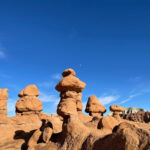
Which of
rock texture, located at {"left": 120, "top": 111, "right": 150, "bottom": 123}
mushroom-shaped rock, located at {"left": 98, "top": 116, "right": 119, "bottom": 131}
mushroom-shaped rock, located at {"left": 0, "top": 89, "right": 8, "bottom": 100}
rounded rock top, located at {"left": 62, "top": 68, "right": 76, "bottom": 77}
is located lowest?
mushroom-shaped rock, located at {"left": 98, "top": 116, "right": 119, "bottom": 131}

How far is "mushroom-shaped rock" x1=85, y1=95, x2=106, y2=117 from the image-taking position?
2627 cm

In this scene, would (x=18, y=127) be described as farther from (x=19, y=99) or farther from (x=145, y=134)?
(x=145, y=134)

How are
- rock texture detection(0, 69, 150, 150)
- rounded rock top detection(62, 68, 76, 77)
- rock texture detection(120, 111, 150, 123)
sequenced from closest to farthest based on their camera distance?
rock texture detection(0, 69, 150, 150), rounded rock top detection(62, 68, 76, 77), rock texture detection(120, 111, 150, 123)

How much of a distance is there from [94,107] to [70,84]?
943cm

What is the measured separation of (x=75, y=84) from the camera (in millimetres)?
18812

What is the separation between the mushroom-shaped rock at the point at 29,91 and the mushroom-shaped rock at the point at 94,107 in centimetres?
891

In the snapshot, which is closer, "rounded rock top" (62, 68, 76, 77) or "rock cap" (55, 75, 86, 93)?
"rock cap" (55, 75, 86, 93)

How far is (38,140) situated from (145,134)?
21.6ft

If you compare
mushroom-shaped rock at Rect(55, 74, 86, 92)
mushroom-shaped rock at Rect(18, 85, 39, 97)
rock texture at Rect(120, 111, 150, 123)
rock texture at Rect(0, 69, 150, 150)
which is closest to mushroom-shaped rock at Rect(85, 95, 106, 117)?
rock texture at Rect(0, 69, 150, 150)

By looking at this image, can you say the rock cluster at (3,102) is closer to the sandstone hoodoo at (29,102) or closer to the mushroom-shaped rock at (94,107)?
the sandstone hoodoo at (29,102)

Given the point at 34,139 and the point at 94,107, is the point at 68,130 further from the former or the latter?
the point at 94,107

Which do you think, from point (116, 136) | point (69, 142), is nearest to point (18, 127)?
point (69, 142)

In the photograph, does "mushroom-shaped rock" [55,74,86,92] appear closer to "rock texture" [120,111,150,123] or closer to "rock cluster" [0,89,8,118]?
"rock cluster" [0,89,8,118]

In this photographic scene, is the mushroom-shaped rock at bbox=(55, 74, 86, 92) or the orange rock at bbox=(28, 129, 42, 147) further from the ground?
the mushroom-shaped rock at bbox=(55, 74, 86, 92)
